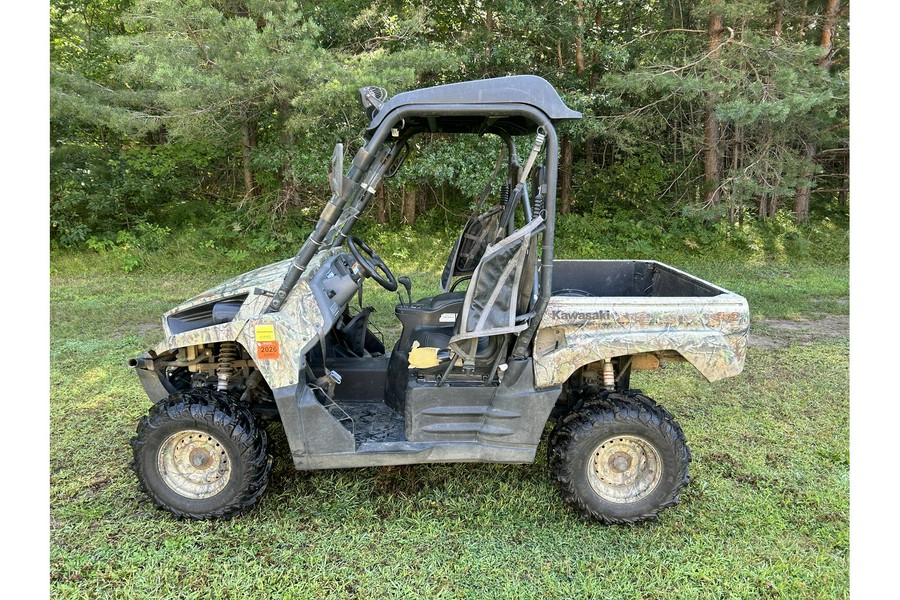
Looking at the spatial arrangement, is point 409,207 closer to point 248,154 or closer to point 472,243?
point 248,154

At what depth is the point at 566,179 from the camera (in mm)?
13344

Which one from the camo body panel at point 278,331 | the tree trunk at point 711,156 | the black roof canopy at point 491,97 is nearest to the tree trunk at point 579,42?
the tree trunk at point 711,156

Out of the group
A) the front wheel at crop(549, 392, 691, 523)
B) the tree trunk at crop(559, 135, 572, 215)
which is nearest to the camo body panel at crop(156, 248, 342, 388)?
the front wheel at crop(549, 392, 691, 523)

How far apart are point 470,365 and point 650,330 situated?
94 cm

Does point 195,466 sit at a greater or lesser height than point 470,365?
lesser

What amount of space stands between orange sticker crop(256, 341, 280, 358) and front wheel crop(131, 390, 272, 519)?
0.37m

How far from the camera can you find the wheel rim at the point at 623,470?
10.4 feet

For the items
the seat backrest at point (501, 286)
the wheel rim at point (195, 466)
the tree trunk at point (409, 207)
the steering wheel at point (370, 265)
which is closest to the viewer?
the seat backrest at point (501, 286)

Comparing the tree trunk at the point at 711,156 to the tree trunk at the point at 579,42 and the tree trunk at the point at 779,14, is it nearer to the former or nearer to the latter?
the tree trunk at the point at 779,14

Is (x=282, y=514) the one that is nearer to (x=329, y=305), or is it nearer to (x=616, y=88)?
(x=329, y=305)

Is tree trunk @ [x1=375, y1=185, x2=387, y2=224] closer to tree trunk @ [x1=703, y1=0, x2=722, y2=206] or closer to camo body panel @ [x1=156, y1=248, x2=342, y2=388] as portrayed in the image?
tree trunk @ [x1=703, y1=0, x2=722, y2=206]

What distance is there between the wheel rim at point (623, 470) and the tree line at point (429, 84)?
636 centimetres

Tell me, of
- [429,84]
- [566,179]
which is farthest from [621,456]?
[566,179]

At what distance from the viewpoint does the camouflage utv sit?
2887 mm
